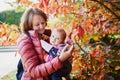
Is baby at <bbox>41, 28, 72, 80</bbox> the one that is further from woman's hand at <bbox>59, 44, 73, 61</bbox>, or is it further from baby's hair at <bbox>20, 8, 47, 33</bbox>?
baby's hair at <bbox>20, 8, 47, 33</bbox>

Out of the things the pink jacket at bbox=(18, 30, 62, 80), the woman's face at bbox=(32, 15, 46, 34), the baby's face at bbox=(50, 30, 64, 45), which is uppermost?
the woman's face at bbox=(32, 15, 46, 34)

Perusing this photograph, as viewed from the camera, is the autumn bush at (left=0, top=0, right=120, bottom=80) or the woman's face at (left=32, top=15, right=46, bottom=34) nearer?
the woman's face at (left=32, top=15, right=46, bottom=34)

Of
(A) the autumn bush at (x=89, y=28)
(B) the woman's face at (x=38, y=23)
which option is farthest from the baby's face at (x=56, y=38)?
(A) the autumn bush at (x=89, y=28)

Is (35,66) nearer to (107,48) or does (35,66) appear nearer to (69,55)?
(69,55)

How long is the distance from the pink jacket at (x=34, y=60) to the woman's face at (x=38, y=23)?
0.14ft

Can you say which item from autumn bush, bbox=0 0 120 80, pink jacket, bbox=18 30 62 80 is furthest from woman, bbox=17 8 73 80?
autumn bush, bbox=0 0 120 80

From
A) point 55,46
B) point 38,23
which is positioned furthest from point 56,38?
point 38,23

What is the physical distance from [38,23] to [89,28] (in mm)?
676

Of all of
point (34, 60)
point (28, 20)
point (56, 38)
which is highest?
point (28, 20)

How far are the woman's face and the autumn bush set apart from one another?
0.20 meters

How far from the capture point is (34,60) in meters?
1.73

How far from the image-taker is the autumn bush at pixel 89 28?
7.07 feet

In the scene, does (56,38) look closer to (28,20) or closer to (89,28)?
(28,20)

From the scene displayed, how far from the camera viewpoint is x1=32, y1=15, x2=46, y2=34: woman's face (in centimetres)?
177
